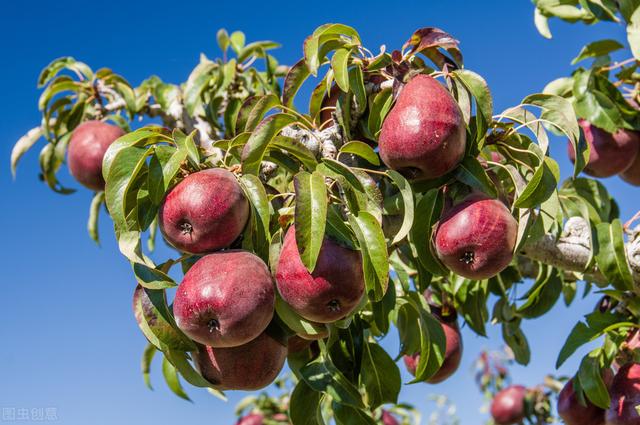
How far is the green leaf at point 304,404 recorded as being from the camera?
7.29 ft

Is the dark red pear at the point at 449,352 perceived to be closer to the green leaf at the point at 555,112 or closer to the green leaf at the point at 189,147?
the green leaf at the point at 555,112

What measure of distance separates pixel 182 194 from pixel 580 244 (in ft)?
4.87

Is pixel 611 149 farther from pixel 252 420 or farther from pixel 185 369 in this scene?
pixel 252 420

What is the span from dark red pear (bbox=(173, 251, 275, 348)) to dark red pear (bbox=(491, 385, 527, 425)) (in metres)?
3.79

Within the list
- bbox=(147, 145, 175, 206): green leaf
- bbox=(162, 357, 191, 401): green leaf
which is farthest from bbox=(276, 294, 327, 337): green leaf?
bbox=(162, 357, 191, 401): green leaf

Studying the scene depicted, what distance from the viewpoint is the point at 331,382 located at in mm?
2059

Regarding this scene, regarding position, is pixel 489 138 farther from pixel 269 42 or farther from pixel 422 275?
pixel 269 42

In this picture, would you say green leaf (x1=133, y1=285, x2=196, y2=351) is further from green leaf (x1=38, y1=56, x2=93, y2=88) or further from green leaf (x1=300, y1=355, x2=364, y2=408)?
green leaf (x1=38, y1=56, x2=93, y2=88)

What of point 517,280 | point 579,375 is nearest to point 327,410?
point 517,280

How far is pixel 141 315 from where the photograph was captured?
186 cm

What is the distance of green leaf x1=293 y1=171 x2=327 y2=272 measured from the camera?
161cm

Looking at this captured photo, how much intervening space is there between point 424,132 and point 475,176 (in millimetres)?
207

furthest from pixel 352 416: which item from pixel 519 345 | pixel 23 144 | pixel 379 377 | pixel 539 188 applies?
pixel 23 144

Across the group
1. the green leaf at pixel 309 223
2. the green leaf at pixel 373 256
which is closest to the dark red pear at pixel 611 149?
the green leaf at pixel 373 256
